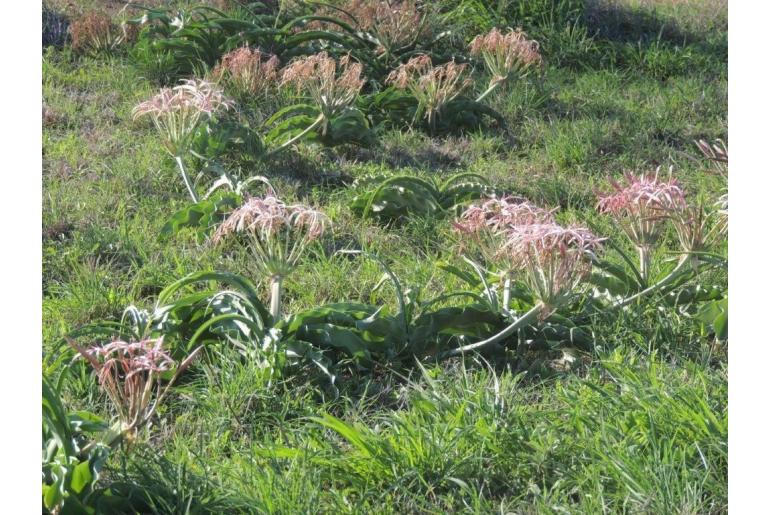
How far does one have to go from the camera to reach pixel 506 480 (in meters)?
2.91

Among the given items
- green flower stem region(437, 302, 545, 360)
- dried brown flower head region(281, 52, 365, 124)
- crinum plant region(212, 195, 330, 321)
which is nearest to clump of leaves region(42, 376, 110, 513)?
crinum plant region(212, 195, 330, 321)

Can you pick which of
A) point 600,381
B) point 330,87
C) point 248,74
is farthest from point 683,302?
point 248,74

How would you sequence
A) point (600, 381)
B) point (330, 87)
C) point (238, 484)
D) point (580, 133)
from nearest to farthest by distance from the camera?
point (238, 484) → point (600, 381) → point (330, 87) → point (580, 133)

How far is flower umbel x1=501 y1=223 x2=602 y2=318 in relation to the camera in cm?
315

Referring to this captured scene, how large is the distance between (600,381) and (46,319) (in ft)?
6.63

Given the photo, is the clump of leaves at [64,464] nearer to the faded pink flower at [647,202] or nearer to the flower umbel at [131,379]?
the flower umbel at [131,379]

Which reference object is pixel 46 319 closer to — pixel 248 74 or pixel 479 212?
pixel 479 212

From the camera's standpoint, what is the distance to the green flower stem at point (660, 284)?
3.69m

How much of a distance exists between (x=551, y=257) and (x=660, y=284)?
705 mm

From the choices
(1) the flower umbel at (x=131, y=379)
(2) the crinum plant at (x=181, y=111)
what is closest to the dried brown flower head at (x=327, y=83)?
(2) the crinum plant at (x=181, y=111)

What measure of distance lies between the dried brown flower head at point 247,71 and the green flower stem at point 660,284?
9.80 ft

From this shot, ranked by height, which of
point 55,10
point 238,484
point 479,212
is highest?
point 479,212

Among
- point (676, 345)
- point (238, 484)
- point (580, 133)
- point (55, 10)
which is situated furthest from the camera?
point (55, 10)

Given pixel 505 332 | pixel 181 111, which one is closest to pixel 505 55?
pixel 181 111
